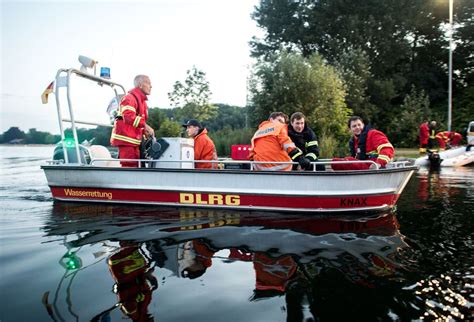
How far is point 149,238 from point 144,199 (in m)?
2.14

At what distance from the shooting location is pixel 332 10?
36.0 metres

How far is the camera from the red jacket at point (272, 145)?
233 inches

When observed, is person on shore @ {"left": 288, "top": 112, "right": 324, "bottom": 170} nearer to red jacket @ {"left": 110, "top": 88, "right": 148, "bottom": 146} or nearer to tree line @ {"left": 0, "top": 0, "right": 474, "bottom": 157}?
red jacket @ {"left": 110, "top": 88, "right": 148, "bottom": 146}

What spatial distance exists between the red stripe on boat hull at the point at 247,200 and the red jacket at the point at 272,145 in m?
0.56

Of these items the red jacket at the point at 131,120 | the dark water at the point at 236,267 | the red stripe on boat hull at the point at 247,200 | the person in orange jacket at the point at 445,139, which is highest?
Answer: the red jacket at the point at 131,120

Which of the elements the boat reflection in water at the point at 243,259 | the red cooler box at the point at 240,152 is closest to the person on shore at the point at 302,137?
the boat reflection in water at the point at 243,259

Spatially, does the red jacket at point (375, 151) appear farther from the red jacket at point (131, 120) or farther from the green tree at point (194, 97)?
the green tree at point (194, 97)

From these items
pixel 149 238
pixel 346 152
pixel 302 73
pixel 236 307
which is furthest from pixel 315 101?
pixel 236 307

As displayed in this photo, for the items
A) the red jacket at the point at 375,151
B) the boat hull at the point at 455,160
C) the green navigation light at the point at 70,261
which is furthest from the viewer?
the boat hull at the point at 455,160

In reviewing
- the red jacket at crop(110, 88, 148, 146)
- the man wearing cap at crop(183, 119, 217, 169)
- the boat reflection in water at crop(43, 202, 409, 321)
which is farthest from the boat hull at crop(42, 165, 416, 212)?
the man wearing cap at crop(183, 119, 217, 169)

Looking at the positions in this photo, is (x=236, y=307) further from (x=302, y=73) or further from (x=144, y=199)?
(x=302, y=73)

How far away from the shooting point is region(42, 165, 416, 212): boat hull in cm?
569

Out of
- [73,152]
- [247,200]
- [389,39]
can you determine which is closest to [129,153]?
[73,152]

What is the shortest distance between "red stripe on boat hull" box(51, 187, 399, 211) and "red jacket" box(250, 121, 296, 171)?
56cm
